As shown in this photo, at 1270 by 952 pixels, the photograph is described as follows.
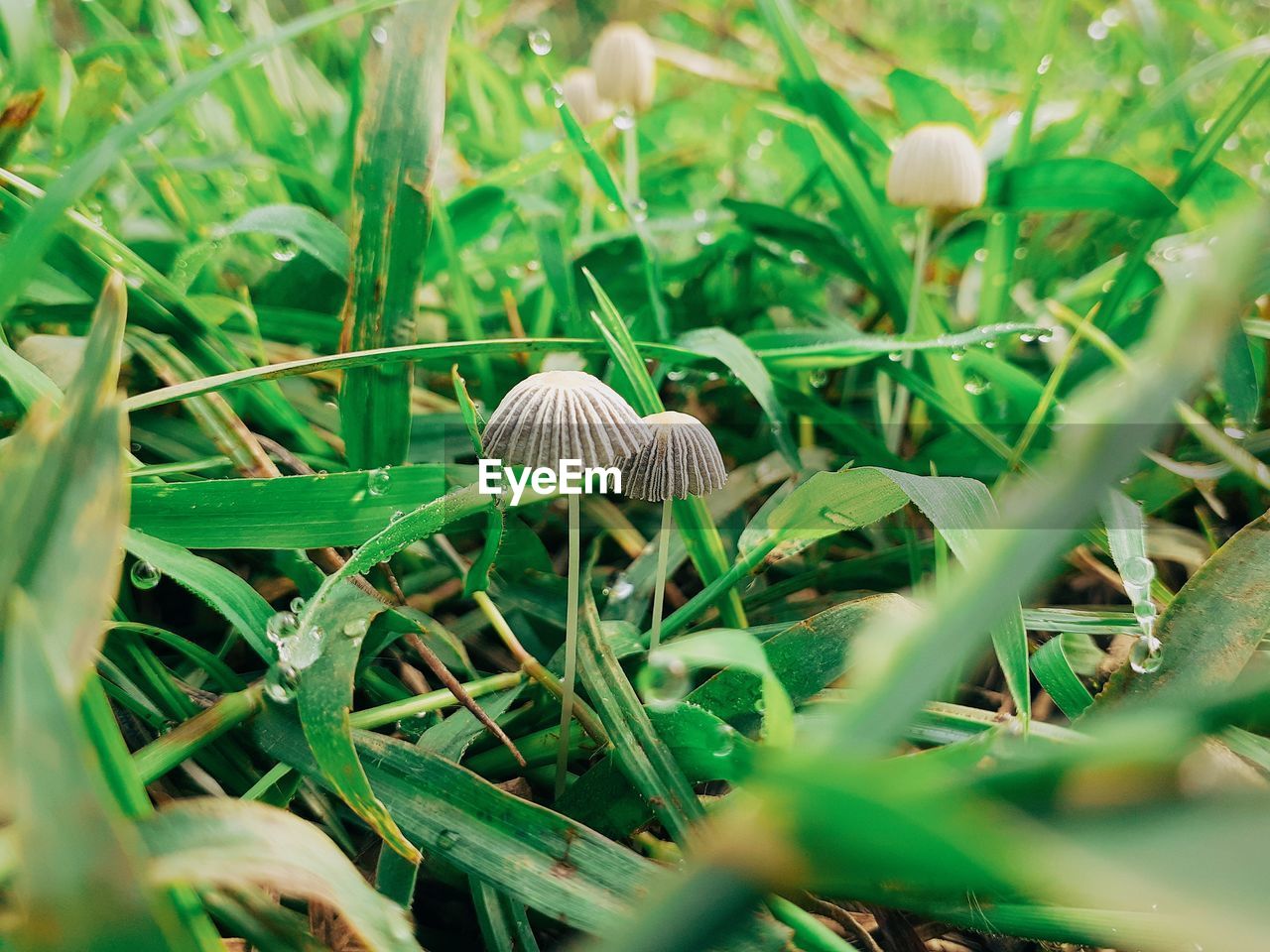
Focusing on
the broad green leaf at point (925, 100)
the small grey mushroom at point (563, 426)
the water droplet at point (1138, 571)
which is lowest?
the water droplet at point (1138, 571)

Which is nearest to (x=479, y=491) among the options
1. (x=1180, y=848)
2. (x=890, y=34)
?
(x=1180, y=848)

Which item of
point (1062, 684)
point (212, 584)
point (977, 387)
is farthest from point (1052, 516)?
point (977, 387)

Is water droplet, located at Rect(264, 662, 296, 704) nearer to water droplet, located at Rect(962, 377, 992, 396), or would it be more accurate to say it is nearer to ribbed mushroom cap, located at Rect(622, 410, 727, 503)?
ribbed mushroom cap, located at Rect(622, 410, 727, 503)

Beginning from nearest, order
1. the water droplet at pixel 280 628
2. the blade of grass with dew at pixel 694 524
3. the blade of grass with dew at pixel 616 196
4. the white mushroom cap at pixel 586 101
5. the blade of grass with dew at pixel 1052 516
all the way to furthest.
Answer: the blade of grass with dew at pixel 1052 516 < the water droplet at pixel 280 628 < the blade of grass with dew at pixel 694 524 < the blade of grass with dew at pixel 616 196 < the white mushroom cap at pixel 586 101

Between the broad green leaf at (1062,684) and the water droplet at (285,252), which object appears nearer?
the broad green leaf at (1062,684)

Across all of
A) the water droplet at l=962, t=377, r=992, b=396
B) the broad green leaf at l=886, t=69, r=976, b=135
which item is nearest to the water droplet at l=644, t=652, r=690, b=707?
the water droplet at l=962, t=377, r=992, b=396

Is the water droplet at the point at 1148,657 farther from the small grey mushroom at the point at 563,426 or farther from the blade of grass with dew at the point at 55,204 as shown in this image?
the blade of grass with dew at the point at 55,204

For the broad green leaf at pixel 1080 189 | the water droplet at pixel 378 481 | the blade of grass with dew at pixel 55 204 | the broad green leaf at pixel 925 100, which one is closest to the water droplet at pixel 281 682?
the water droplet at pixel 378 481
